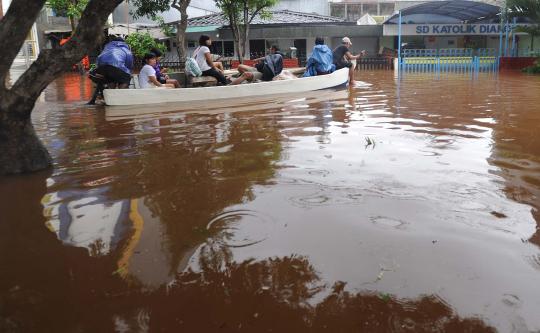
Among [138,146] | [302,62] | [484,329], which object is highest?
[302,62]

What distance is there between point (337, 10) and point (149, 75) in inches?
1179

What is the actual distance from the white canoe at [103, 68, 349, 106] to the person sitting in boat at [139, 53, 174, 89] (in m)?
0.44

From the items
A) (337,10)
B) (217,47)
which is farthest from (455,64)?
(337,10)

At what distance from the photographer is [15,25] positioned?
4324mm

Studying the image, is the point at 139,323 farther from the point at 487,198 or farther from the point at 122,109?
the point at 122,109

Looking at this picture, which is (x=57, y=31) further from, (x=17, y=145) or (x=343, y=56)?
(x=17, y=145)

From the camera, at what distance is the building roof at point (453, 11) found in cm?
2173

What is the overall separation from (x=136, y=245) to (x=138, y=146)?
119 inches

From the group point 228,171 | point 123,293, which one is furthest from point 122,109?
point 123,293

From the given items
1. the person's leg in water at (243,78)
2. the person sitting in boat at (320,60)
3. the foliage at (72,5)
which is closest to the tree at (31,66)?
the person's leg in water at (243,78)

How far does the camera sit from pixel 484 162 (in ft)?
14.9

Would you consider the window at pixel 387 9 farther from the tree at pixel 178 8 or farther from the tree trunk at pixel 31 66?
the tree trunk at pixel 31 66

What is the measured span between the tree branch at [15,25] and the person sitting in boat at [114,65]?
18.0 feet

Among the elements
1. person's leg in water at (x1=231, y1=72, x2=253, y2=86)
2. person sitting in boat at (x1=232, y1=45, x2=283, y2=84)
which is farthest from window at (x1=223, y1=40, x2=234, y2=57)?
person's leg in water at (x1=231, y1=72, x2=253, y2=86)
